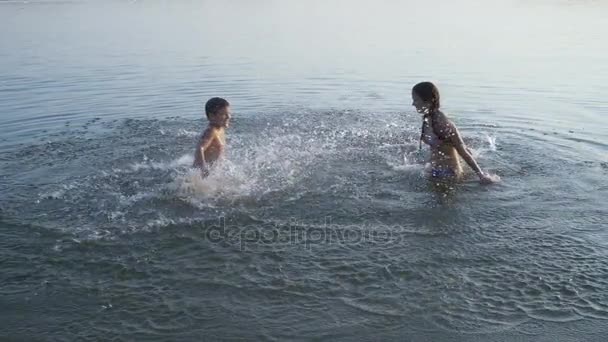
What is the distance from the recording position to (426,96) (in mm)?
7809

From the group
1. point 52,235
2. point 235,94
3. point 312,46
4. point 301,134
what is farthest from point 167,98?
point 312,46

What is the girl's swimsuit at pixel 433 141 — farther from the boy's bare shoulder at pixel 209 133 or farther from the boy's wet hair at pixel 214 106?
the boy's bare shoulder at pixel 209 133

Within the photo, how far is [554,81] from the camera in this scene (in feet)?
55.1

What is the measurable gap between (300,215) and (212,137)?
2315mm

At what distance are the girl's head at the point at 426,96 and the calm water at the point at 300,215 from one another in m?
1.18

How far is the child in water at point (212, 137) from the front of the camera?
819cm

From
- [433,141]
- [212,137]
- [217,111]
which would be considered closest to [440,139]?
[433,141]

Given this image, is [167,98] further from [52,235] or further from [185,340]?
[185,340]

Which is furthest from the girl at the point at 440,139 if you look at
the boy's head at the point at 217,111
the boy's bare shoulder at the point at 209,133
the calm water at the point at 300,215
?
the boy's bare shoulder at the point at 209,133

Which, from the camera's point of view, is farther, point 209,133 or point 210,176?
point 209,133

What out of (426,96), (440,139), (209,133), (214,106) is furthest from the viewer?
(209,133)

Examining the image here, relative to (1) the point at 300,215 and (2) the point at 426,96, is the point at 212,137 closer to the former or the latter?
(1) the point at 300,215

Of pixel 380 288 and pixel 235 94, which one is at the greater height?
pixel 235 94

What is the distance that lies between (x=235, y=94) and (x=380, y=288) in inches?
441
